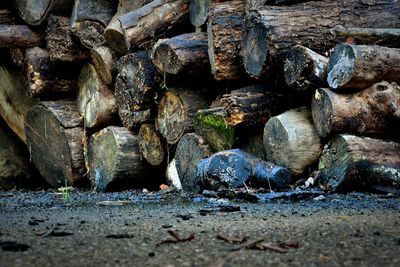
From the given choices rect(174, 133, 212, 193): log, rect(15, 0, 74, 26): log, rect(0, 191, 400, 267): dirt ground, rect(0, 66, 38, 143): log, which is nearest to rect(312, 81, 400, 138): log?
rect(0, 191, 400, 267): dirt ground

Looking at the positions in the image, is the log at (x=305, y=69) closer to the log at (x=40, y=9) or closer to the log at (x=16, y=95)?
the log at (x=40, y=9)

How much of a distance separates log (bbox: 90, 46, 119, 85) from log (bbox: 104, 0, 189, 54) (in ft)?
1.34

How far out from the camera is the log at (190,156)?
4855 millimetres

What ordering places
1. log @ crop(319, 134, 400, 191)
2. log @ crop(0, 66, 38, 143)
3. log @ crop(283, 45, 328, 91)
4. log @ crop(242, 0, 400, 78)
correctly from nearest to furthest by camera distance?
1. log @ crop(319, 134, 400, 191)
2. log @ crop(283, 45, 328, 91)
3. log @ crop(242, 0, 400, 78)
4. log @ crop(0, 66, 38, 143)

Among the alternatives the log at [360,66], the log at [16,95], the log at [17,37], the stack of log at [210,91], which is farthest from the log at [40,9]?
the log at [360,66]

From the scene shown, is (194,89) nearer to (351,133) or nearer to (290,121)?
(290,121)

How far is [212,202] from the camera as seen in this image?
147 inches

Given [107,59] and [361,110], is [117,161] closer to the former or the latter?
[107,59]

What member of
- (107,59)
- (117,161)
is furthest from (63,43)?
(117,161)

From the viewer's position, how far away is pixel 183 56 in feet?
15.8

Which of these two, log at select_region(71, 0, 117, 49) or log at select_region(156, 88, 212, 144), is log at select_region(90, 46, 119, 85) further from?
log at select_region(156, 88, 212, 144)

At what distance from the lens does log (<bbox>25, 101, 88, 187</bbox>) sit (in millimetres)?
6293

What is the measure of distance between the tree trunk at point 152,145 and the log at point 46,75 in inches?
59.8

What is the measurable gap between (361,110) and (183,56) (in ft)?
5.22
